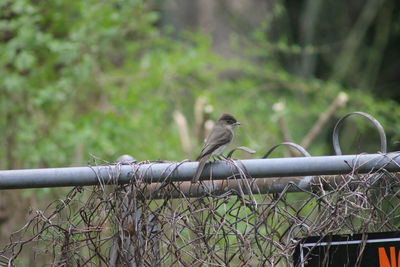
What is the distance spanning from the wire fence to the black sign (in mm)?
29

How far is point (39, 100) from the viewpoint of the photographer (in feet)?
22.8

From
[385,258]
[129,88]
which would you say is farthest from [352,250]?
[129,88]

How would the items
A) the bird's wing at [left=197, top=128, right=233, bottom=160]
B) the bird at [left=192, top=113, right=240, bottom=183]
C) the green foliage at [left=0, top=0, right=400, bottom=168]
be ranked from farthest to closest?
1. the green foliage at [left=0, top=0, right=400, bottom=168]
2. the bird's wing at [left=197, top=128, right=233, bottom=160]
3. the bird at [left=192, top=113, right=240, bottom=183]

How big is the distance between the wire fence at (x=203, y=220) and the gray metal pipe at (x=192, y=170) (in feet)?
0.08

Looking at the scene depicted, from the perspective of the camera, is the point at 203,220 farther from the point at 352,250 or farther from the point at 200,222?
the point at 352,250

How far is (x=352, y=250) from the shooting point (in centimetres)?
219

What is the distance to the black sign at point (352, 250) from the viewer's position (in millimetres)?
2166

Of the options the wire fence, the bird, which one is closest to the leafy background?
the bird

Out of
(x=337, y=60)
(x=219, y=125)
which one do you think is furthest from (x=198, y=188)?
(x=337, y=60)

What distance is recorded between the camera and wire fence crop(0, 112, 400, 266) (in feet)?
7.28

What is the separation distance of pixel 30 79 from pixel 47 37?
22.5 inches

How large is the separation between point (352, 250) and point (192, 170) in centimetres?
59

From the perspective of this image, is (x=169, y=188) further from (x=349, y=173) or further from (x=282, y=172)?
(x=349, y=173)

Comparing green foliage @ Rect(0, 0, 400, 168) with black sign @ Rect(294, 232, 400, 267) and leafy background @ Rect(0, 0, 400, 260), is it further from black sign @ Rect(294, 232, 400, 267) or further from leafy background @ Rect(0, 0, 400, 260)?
black sign @ Rect(294, 232, 400, 267)
